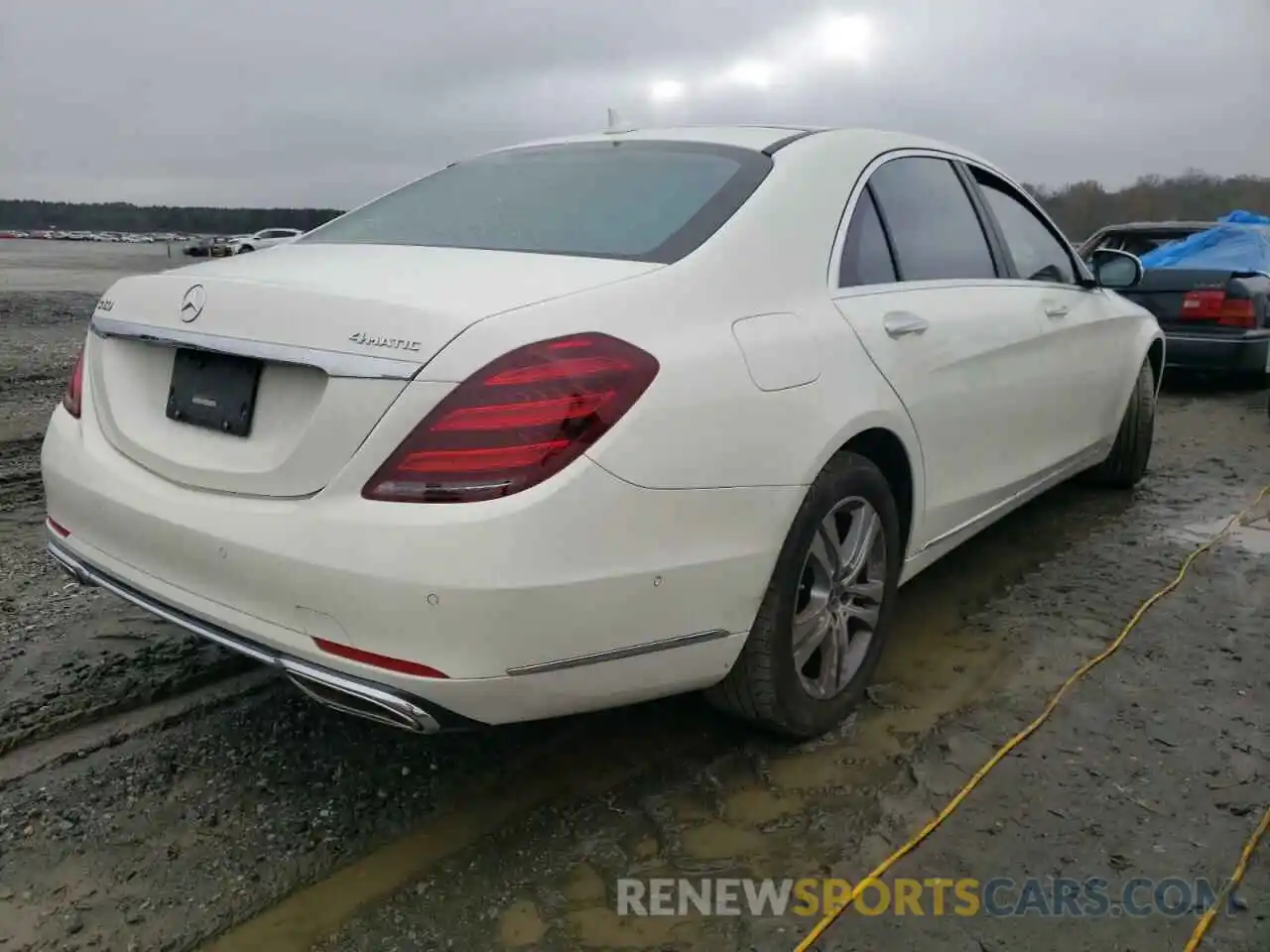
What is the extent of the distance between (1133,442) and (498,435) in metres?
4.07

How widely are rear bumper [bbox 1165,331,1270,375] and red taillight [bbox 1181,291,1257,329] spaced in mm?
115

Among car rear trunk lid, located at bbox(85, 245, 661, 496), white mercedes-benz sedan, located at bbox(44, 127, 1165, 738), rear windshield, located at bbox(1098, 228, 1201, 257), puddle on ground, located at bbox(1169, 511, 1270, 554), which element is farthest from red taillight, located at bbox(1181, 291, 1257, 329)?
car rear trunk lid, located at bbox(85, 245, 661, 496)

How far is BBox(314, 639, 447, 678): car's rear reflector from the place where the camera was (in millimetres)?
1961

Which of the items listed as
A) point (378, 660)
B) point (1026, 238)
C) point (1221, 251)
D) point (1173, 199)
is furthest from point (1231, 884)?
point (1173, 199)

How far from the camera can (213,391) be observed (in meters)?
2.26

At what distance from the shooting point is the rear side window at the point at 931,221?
123 inches

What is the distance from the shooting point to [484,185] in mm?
3082

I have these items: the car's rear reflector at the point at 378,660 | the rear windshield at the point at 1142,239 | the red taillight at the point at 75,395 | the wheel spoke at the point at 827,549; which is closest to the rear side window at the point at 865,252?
the wheel spoke at the point at 827,549

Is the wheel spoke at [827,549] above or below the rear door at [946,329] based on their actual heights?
below

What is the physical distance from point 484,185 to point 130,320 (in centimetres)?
106

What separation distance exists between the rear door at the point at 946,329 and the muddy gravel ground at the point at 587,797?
1.86 ft

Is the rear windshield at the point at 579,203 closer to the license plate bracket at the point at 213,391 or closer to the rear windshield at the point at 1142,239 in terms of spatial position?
the license plate bracket at the point at 213,391

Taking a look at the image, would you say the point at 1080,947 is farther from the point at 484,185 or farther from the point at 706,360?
the point at 484,185

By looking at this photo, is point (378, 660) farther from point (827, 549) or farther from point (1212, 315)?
point (1212, 315)
